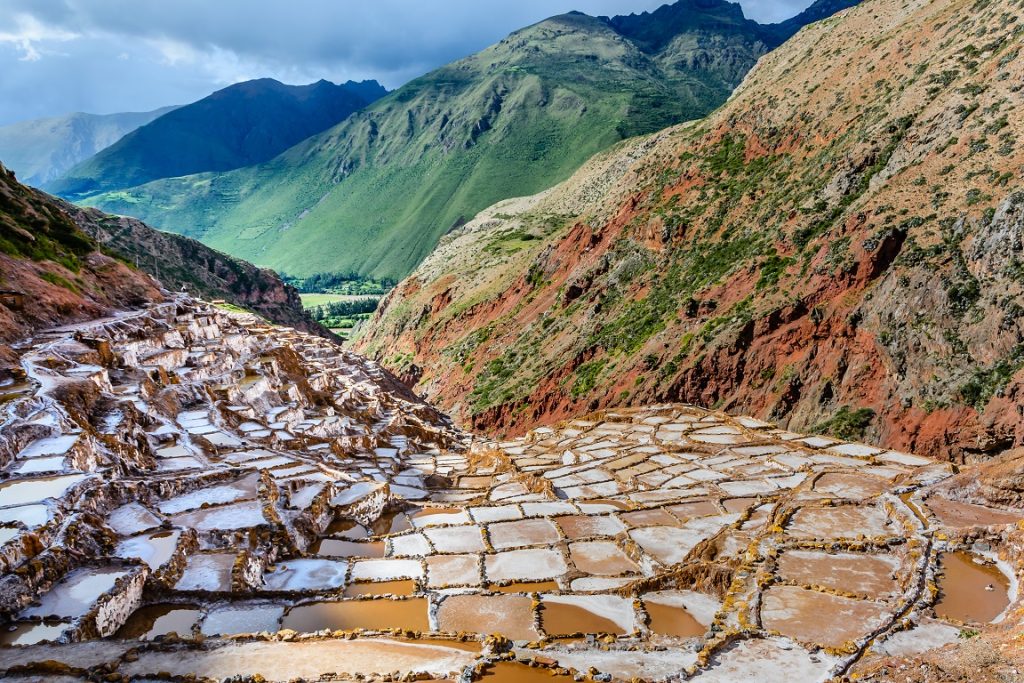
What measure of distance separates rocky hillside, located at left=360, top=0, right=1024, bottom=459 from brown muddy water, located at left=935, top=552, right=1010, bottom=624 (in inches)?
522

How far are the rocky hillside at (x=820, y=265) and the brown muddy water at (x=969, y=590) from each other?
43.5ft

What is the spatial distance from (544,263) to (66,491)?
217 feet

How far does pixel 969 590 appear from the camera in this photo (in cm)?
1917

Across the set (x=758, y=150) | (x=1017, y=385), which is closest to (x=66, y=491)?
(x=1017, y=385)

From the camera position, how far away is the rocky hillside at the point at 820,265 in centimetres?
3500

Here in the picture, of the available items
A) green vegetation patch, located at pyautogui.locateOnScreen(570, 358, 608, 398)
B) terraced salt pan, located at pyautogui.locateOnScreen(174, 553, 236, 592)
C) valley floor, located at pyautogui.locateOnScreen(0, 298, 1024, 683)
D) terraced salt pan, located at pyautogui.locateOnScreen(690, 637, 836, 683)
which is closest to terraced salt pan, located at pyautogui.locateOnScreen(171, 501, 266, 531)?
valley floor, located at pyautogui.locateOnScreen(0, 298, 1024, 683)

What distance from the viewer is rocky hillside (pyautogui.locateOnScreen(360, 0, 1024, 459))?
35000 mm

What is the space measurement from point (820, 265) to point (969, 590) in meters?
30.2

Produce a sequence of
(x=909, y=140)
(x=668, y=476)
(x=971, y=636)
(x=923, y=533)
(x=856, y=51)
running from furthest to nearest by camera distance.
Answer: (x=856, y=51) < (x=909, y=140) < (x=668, y=476) < (x=923, y=533) < (x=971, y=636)

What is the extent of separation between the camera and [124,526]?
21531 mm

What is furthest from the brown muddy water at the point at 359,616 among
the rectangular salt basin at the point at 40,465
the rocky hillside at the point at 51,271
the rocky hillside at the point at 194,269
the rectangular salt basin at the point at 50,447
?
the rocky hillside at the point at 194,269

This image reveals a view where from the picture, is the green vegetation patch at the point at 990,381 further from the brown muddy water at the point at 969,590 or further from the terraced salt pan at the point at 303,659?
the terraced salt pan at the point at 303,659

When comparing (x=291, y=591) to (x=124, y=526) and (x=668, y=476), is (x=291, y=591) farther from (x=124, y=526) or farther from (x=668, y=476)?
(x=668, y=476)

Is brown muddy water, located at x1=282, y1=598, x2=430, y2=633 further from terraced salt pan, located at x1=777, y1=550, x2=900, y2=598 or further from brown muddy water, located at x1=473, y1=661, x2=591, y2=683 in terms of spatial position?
terraced salt pan, located at x1=777, y1=550, x2=900, y2=598
